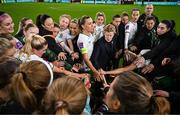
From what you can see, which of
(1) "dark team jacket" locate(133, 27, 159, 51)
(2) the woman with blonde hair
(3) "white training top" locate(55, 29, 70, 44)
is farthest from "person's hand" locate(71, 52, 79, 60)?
(2) the woman with blonde hair

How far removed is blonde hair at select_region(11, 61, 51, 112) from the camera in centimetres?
237

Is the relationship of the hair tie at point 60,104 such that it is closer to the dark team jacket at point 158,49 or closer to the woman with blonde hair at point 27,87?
the woman with blonde hair at point 27,87

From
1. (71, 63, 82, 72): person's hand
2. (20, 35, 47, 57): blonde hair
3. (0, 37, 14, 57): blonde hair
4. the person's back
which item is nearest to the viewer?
the person's back

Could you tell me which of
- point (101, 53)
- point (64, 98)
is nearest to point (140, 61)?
point (101, 53)

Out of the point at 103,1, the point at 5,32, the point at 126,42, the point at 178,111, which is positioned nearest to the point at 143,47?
the point at 126,42

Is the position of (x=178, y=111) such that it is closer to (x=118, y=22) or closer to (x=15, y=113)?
(x=15, y=113)

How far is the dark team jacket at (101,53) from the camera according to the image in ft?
16.5

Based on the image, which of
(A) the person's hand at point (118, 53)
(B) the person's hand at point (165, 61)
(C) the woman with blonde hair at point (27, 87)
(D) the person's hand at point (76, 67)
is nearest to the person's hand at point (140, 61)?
(B) the person's hand at point (165, 61)

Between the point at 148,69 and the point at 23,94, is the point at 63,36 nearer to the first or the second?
the point at 148,69

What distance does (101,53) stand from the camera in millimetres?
5125

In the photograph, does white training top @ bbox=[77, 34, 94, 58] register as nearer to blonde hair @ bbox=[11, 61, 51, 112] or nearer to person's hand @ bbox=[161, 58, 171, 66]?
person's hand @ bbox=[161, 58, 171, 66]

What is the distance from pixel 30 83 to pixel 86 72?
105 inches

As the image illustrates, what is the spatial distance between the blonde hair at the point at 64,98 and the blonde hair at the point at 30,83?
0.65 ft

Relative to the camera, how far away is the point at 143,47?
6551 mm
